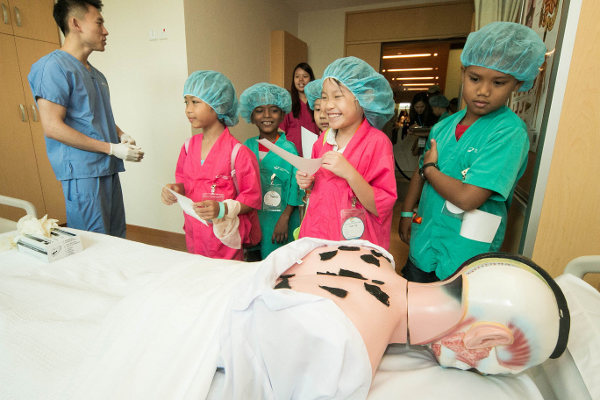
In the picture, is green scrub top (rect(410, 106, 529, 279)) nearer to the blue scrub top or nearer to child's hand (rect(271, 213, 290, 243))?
child's hand (rect(271, 213, 290, 243))

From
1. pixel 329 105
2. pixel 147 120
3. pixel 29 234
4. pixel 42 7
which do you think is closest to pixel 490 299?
pixel 329 105

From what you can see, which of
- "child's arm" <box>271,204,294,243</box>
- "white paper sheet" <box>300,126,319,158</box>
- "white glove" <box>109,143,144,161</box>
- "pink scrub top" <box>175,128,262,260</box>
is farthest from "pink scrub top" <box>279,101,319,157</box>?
"white glove" <box>109,143,144,161</box>

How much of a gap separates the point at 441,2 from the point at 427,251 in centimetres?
442

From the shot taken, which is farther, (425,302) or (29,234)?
(29,234)

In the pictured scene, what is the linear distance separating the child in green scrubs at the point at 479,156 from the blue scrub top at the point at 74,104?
1774 mm

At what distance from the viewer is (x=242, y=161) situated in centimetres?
158

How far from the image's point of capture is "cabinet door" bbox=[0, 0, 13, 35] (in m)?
2.67

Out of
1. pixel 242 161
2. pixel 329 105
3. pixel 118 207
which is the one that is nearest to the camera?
pixel 329 105

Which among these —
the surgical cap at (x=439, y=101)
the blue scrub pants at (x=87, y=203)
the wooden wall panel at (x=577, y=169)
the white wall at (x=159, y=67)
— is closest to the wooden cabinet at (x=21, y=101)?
the white wall at (x=159, y=67)

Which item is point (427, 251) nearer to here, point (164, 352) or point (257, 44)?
point (164, 352)

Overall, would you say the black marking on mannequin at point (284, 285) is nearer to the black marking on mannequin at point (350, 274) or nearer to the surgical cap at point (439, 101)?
the black marking on mannequin at point (350, 274)

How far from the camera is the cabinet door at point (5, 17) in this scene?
8.76 ft

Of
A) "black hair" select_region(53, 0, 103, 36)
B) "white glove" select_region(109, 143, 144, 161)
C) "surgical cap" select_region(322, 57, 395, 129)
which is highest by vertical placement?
"black hair" select_region(53, 0, 103, 36)

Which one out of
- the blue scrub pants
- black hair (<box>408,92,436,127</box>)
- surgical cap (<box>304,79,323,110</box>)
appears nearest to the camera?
the blue scrub pants
